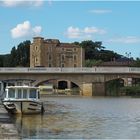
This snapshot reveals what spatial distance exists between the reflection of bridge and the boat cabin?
211 feet

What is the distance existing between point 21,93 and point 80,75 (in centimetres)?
6828

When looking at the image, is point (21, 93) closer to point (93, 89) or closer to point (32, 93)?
point (32, 93)

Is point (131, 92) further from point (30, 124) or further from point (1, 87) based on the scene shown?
point (30, 124)

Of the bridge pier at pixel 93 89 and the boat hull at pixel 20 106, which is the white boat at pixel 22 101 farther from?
the bridge pier at pixel 93 89

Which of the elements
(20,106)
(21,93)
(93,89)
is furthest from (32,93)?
(93,89)

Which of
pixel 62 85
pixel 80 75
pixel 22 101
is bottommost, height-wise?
pixel 22 101

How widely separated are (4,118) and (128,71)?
257ft

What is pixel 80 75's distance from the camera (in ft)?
382

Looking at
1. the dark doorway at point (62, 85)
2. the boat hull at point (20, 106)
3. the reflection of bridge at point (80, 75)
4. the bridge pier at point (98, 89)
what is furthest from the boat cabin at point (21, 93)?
the dark doorway at point (62, 85)

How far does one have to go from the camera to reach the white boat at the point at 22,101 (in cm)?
4706

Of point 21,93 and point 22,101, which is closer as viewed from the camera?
point 22,101

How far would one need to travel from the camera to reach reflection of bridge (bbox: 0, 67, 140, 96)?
11425 cm

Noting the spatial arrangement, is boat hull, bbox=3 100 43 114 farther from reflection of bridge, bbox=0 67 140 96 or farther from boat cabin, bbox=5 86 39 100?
reflection of bridge, bbox=0 67 140 96

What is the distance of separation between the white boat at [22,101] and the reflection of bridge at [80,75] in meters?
64.5
